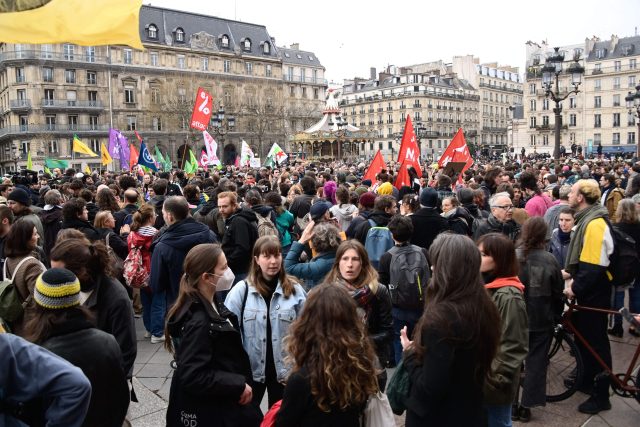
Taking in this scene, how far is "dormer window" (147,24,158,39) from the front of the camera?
59938 millimetres

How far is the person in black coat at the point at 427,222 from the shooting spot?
21.1ft

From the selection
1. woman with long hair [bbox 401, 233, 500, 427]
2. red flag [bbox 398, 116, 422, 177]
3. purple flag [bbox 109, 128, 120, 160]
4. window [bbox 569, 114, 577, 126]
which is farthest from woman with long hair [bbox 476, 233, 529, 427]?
window [bbox 569, 114, 577, 126]

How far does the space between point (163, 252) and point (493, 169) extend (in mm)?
7996

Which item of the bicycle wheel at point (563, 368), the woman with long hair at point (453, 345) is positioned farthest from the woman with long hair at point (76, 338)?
the bicycle wheel at point (563, 368)

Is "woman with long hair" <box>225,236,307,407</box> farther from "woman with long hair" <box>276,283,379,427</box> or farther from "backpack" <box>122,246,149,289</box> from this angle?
"backpack" <box>122,246,149,289</box>

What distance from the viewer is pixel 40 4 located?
3270mm

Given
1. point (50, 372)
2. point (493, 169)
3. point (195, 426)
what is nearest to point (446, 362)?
point (195, 426)

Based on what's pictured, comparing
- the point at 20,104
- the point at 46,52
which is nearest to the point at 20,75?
the point at 20,104

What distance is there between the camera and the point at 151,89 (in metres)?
59.5

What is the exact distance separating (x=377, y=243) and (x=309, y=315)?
143 inches

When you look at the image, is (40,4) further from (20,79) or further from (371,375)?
(20,79)

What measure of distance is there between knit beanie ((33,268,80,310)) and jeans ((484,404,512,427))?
2.69m

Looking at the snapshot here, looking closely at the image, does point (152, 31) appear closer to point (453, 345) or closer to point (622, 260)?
point (622, 260)

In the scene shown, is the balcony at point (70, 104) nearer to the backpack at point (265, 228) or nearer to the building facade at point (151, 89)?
the building facade at point (151, 89)
